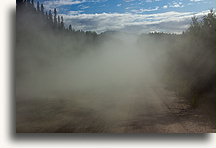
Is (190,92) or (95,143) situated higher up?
(190,92)

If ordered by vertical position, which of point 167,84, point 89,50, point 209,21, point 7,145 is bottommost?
point 7,145

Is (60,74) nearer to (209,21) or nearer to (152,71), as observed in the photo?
(152,71)

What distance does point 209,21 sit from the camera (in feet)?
16.4

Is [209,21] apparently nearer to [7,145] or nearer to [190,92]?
[190,92]

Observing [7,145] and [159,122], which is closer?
[159,122]

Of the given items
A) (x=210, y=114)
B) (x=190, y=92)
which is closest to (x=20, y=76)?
(x=190, y=92)

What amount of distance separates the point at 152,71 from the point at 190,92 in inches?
32.3

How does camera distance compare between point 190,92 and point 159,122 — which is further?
point 190,92

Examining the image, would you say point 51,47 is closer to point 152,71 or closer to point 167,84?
point 152,71

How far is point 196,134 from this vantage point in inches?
189

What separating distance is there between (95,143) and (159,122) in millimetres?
1188

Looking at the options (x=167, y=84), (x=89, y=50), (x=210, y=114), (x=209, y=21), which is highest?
(x=209, y=21)

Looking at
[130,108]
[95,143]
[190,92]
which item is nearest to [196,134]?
[190,92]

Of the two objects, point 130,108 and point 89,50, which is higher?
point 89,50
